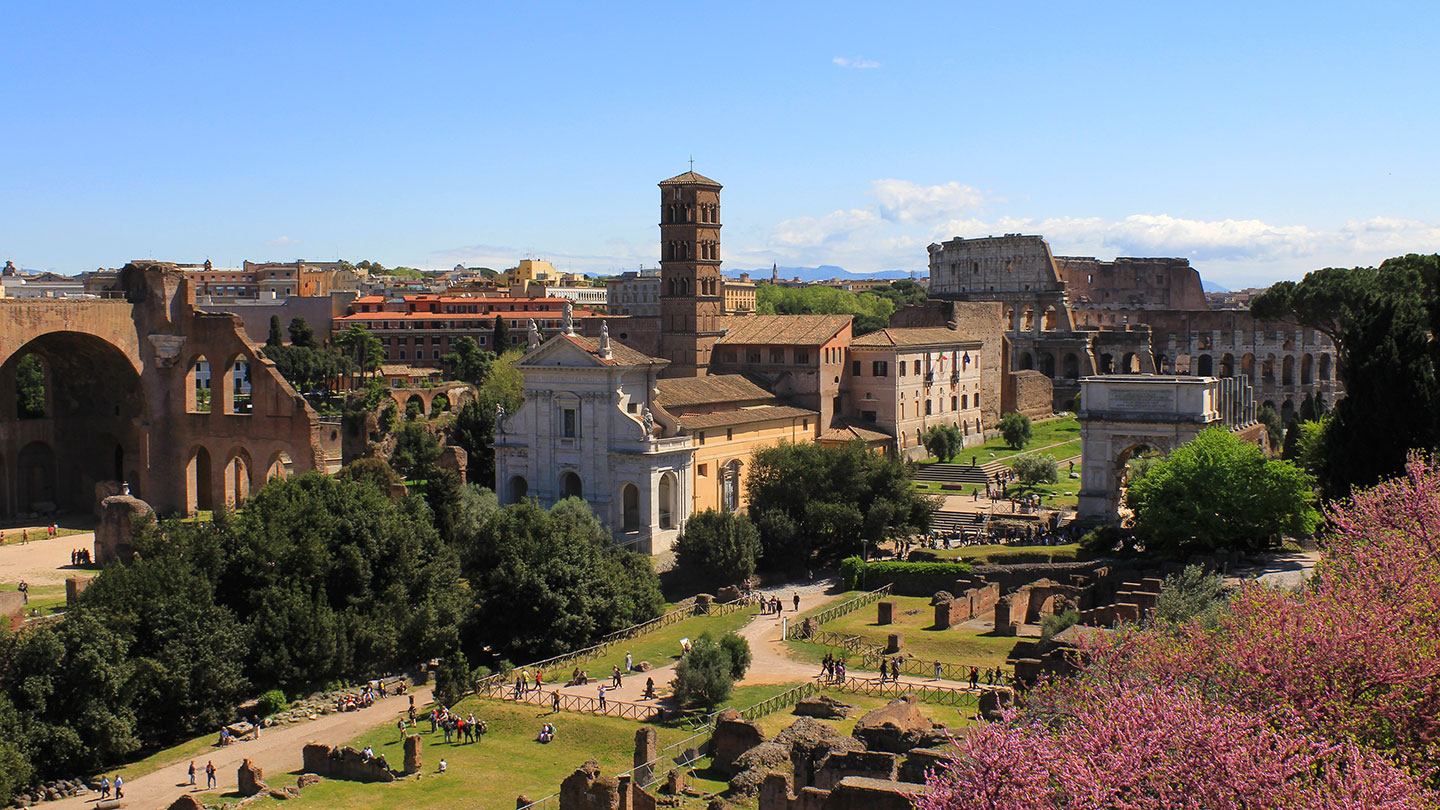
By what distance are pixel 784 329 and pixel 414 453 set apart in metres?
20.1

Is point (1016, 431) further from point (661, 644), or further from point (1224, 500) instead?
point (661, 644)

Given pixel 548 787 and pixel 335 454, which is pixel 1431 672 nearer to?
pixel 548 787

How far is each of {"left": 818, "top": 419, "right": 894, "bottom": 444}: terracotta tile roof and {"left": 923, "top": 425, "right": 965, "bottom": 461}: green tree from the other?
2173mm

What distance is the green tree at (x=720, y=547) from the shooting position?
4709cm

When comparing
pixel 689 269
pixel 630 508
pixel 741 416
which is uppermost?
pixel 689 269

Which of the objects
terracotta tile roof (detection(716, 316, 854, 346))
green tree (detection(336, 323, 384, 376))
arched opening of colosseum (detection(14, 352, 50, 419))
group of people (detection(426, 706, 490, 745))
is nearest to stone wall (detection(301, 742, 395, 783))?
group of people (detection(426, 706, 490, 745))

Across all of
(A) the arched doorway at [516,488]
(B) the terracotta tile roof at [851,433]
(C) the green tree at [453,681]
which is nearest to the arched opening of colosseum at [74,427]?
(A) the arched doorway at [516,488]

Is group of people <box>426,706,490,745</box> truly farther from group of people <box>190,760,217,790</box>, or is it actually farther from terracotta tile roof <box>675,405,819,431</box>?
terracotta tile roof <box>675,405,819,431</box>

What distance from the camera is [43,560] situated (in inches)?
2035

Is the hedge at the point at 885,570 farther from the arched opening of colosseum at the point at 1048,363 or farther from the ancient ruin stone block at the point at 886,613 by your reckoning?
the arched opening of colosseum at the point at 1048,363

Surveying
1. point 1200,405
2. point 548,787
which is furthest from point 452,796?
point 1200,405

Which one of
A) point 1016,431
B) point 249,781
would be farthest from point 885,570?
point 1016,431

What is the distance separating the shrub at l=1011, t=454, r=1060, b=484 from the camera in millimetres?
58500

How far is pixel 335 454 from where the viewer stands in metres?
75.6
